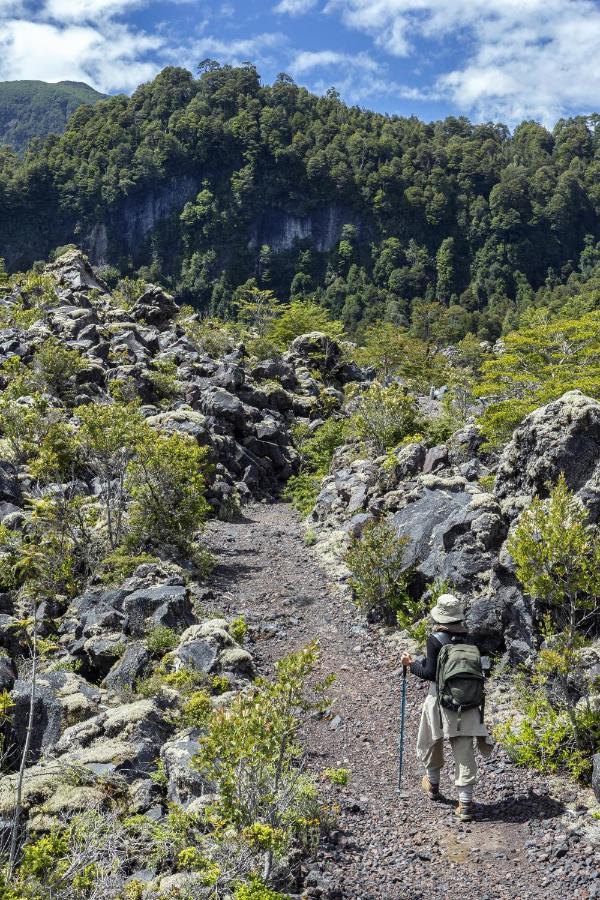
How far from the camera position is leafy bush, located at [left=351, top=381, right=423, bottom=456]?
20422 mm

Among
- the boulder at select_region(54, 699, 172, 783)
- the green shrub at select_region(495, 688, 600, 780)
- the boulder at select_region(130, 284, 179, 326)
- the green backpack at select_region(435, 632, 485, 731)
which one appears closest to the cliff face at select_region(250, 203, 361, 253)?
the boulder at select_region(130, 284, 179, 326)

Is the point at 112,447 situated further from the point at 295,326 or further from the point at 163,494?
the point at 295,326

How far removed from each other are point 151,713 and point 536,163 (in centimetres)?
15900

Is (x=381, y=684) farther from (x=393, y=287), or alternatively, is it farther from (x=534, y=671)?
(x=393, y=287)

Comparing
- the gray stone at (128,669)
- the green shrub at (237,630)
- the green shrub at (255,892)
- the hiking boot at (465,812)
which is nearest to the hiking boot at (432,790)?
the hiking boot at (465,812)

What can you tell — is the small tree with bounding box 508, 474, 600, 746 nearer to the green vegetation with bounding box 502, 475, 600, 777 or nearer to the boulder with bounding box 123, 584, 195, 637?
the green vegetation with bounding box 502, 475, 600, 777

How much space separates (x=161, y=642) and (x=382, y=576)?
13.4 ft

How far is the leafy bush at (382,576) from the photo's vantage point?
11180 millimetres

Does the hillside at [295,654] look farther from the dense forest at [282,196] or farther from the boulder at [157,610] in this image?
the dense forest at [282,196]

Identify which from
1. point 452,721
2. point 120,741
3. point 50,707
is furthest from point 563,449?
point 50,707

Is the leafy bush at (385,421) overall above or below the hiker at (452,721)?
above

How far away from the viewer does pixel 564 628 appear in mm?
6875

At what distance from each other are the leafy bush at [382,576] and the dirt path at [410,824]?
734 mm

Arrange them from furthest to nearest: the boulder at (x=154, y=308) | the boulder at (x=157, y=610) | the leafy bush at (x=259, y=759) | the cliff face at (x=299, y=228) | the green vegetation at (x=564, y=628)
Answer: the cliff face at (x=299, y=228)
the boulder at (x=154, y=308)
the boulder at (x=157, y=610)
the green vegetation at (x=564, y=628)
the leafy bush at (x=259, y=759)
